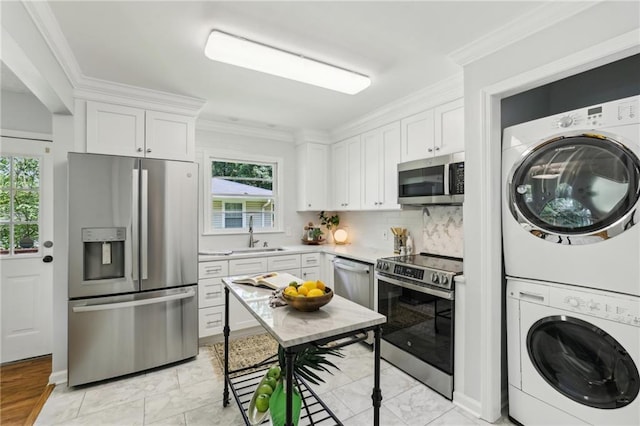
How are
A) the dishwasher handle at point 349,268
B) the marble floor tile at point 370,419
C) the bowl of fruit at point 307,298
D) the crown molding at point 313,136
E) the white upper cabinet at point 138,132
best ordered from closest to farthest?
the bowl of fruit at point 307,298, the marble floor tile at point 370,419, the white upper cabinet at point 138,132, the dishwasher handle at point 349,268, the crown molding at point 313,136

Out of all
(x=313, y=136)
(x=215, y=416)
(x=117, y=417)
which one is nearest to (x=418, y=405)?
(x=215, y=416)

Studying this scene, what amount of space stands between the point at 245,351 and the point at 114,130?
2383mm

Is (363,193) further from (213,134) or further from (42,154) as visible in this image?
(42,154)

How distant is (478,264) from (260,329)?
248cm

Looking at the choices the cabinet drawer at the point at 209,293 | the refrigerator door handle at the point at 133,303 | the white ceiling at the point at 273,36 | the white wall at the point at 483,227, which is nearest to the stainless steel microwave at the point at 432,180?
the white wall at the point at 483,227

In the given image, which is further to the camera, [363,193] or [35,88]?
[363,193]

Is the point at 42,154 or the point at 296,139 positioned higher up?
the point at 296,139

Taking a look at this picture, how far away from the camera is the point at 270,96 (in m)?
2.95

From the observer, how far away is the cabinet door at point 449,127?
2537 millimetres

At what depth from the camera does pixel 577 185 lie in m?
1.71

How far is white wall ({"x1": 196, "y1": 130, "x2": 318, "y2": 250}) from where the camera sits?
3.83 m

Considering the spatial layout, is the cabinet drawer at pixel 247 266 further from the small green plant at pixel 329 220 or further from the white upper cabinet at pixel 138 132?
the small green plant at pixel 329 220

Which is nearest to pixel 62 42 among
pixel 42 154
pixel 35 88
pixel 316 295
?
pixel 35 88

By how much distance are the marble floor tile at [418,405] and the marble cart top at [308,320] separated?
105 cm
